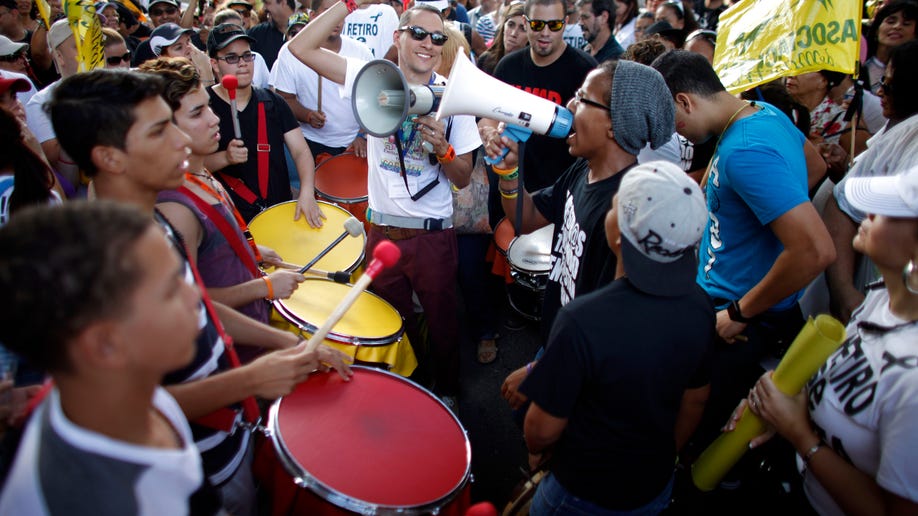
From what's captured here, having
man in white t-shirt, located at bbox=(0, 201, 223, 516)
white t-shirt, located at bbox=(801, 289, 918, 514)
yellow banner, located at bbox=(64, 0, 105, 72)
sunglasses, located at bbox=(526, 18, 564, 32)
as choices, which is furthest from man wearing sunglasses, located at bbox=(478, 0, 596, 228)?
man in white t-shirt, located at bbox=(0, 201, 223, 516)

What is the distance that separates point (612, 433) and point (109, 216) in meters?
1.52

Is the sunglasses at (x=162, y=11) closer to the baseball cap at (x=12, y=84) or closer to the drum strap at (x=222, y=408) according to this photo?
the baseball cap at (x=12, y=84)

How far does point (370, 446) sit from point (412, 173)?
1880 mm

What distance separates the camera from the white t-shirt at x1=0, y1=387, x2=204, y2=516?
1.04 meters

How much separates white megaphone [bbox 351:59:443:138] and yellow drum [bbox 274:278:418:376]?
0.88 meters

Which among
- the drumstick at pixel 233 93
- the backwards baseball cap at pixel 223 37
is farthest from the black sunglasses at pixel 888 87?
the backwards baseball cap at pixel 223 37

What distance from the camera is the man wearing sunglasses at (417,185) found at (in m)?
3.37

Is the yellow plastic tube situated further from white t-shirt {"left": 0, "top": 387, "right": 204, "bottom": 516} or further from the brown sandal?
the brown sandal

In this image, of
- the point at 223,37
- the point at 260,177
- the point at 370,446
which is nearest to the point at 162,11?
the point at 223,37

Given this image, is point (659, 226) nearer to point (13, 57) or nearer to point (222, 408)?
point (222, 408)

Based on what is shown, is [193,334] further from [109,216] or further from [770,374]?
[770,374]

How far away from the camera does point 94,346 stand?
41.4 inches

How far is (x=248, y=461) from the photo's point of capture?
2211 millimetres

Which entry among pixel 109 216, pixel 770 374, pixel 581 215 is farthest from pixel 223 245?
pixel 770 374
